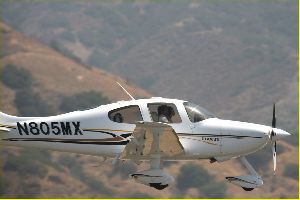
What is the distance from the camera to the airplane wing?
23.9 meters

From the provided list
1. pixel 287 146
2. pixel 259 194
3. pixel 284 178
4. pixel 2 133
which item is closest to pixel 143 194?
pixel 259 194

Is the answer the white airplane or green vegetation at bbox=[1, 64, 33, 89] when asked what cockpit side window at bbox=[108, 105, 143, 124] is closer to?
the white airplane

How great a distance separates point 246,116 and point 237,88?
22.5m

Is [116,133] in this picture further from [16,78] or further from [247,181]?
[16,78]

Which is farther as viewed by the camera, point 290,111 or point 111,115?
point 290,111

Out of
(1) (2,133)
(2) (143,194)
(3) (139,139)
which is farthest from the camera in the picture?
(2) (143,194)

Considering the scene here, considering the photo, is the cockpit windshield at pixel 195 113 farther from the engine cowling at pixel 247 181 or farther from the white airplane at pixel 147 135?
the engine cowling at pixel 247 181

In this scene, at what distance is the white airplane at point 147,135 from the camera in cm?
2485

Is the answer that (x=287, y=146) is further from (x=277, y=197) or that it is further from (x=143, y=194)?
(x=143, y=194)

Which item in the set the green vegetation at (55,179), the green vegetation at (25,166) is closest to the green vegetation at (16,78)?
the green vegetation at (25,166)

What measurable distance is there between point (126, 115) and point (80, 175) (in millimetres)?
68500

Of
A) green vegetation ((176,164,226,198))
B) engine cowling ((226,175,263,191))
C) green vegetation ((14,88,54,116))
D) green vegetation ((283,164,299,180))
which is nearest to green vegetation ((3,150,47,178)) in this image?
green vegetation ((176,164,226,198))

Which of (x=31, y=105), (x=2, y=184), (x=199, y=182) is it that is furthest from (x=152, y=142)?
(x=31, y=105)

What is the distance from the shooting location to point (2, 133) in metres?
26.3
